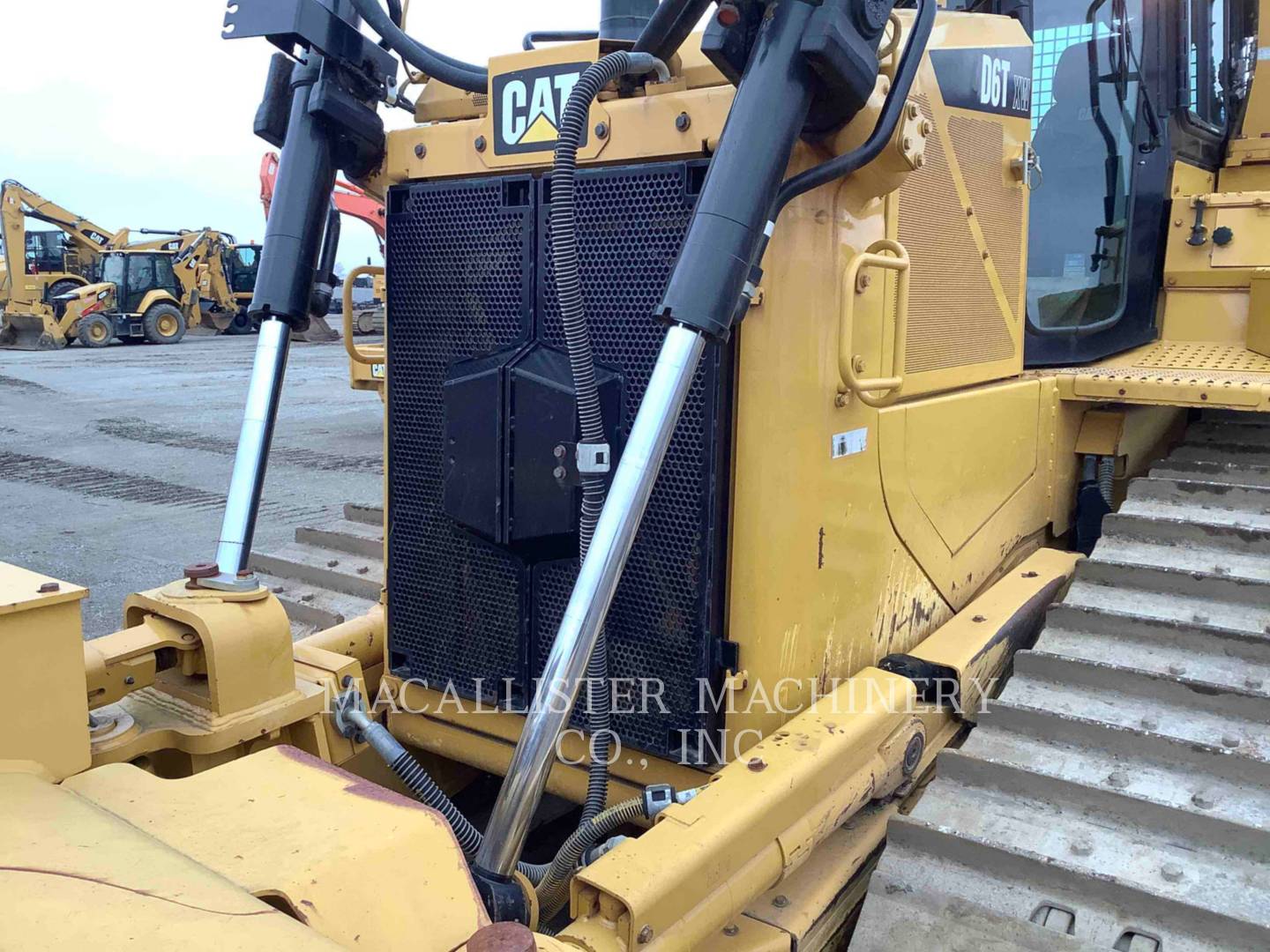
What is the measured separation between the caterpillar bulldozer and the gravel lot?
3.54 metres

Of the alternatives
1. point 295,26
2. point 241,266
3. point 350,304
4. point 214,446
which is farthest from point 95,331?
point 295,26

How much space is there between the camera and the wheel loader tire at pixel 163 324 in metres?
27.1

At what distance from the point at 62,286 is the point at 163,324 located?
8.11ft

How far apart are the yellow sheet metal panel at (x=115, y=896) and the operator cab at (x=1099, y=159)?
2786mm

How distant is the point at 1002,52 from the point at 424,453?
1.77 metres

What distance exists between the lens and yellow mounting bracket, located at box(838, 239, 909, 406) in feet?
7.25

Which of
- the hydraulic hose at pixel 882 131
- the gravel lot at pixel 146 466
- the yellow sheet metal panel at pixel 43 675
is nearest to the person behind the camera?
the yellow sheet metal panel at pixel 43 675

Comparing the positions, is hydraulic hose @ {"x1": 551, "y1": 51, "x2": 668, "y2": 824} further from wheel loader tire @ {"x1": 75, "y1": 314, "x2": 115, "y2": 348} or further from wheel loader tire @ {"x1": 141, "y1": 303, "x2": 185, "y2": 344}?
wheel loader tire @ {"x1": 141, "y1": 303, "x2": 185, "y2": 344}

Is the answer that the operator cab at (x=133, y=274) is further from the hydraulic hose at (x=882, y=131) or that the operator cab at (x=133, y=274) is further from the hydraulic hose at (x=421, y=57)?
the hydraulic hose at (x=882, y=131)

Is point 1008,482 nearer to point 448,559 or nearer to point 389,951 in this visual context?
point 448,559

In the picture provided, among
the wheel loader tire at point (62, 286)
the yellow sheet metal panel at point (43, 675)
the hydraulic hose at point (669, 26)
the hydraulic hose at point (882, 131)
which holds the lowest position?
the yellow sheet metal panel at point (43, 675)

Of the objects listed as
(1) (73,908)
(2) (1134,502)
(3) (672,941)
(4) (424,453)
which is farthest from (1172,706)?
(1) (73,908)

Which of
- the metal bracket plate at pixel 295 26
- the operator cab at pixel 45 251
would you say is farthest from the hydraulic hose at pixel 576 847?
the operator cab at pixel 45 251

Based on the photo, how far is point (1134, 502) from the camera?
10.0 feet
